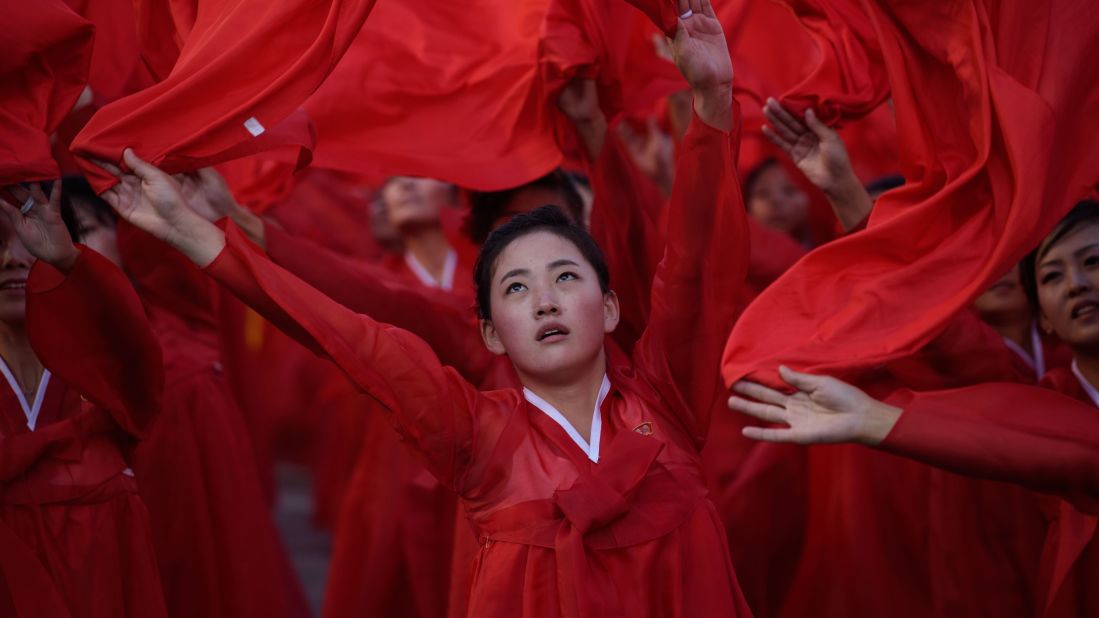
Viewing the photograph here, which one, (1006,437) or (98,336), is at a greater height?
(98,336)

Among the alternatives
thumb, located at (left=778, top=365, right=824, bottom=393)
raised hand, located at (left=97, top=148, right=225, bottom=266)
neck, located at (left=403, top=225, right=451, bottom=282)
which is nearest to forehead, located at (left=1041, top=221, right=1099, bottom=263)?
thumb, located at (left=778, top=365, right=824, bottom=393)

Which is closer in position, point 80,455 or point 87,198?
point 80,455

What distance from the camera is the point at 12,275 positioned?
2951mm

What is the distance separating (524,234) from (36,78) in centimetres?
103

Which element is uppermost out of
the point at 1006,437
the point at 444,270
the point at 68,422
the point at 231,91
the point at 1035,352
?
the point at 444,270

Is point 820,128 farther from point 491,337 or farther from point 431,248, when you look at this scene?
point 431,248

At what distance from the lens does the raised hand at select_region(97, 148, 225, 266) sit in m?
2.36

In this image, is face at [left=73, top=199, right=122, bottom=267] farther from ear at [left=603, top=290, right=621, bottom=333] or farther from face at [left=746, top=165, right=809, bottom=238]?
face at [left=746, top=165, right=809, bottom=238]

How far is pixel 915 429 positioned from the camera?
7.72ft

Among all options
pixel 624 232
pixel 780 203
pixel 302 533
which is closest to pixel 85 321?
pixel 624 232

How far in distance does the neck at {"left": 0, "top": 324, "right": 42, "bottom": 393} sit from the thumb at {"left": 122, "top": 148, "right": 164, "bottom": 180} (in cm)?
74

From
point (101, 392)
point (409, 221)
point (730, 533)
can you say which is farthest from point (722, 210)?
point (409, 221)

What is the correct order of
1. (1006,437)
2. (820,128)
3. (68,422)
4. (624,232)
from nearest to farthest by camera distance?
(1006,437) < (68,422) < (820,128) < (624,232)

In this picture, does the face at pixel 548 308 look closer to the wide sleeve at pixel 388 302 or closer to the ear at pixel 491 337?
the ear at pixel 491 337
